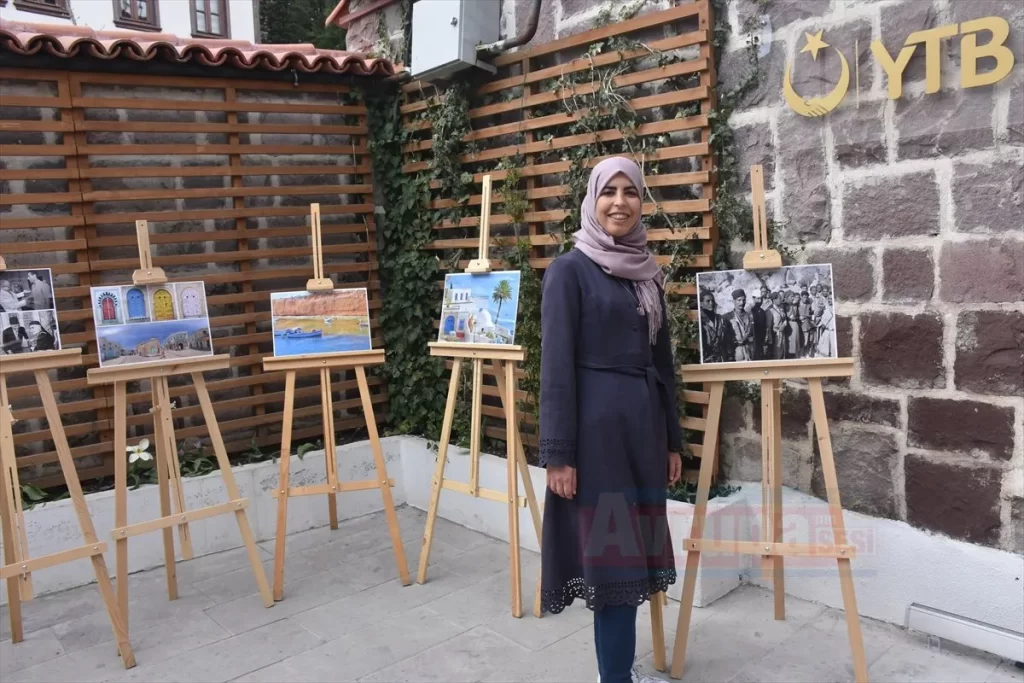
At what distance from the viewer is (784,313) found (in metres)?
2.70

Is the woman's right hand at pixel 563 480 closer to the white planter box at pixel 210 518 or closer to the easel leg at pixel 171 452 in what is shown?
the easel leg at pixel 171 452

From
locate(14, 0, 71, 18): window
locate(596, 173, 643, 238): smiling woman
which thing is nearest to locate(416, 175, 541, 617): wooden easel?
locate(596, 173, 643, 238): smiling woman

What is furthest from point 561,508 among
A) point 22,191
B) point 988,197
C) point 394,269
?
point 22,191

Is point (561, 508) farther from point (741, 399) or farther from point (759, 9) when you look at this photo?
point (759, 9)

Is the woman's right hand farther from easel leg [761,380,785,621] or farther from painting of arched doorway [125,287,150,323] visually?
painting of arched doorway [125,287,150,323]

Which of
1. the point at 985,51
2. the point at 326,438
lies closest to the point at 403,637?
the point at 326,438

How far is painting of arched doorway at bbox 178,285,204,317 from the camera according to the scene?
3.46 meters

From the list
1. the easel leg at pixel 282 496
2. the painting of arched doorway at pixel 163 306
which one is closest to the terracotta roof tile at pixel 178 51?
the painting of arched doorway at pixel 163 306

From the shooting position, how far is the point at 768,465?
2797mm

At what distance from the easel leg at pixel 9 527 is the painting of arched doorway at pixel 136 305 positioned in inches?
21.1

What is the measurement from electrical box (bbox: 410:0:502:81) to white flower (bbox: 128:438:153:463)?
2.48m

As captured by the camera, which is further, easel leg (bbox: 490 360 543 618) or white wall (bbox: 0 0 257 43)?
white wall (bbox: 0 0 257 43)

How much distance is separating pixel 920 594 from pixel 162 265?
3911mm

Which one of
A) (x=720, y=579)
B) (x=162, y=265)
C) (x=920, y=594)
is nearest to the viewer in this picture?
(x=920, y=594)
